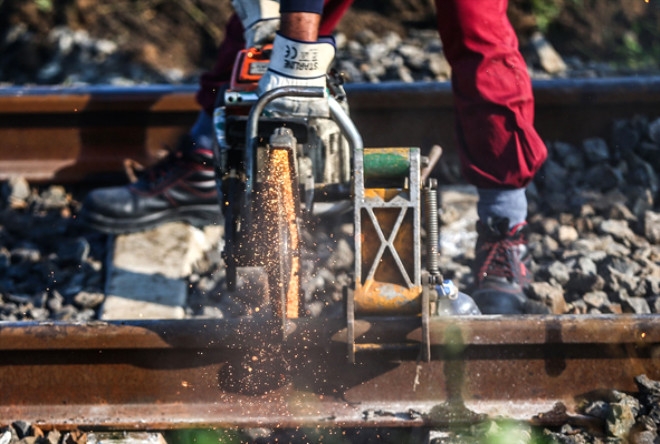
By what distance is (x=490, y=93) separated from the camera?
3.43 m

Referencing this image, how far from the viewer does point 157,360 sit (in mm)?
2943

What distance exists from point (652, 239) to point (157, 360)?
231 cm

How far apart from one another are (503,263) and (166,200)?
1675mm

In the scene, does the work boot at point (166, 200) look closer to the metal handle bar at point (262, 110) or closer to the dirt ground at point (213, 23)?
the metal handle bar at point (262, 110)

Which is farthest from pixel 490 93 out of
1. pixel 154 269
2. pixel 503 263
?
pixel 154 269

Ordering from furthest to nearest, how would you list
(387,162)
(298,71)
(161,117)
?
1. (161,117)
2. (298,71)
3. (387,162)

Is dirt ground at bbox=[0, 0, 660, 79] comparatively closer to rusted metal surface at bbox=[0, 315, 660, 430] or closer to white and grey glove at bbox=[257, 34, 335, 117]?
white and grey glove at bbox=[257, 34, 335, 117]

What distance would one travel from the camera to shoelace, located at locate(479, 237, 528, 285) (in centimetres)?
355

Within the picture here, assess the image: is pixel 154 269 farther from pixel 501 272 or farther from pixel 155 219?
pixel 501 272

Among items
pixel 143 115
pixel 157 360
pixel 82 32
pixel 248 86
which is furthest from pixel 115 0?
pixel 157 360

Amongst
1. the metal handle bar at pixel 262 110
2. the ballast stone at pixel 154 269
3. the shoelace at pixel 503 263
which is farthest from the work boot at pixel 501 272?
the ballast stone at pixel 154 269

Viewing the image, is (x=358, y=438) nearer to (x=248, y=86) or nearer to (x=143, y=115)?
(x=248, y=86)

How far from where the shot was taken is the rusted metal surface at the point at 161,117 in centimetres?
487

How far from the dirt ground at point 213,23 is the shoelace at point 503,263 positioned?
11.1 feet
